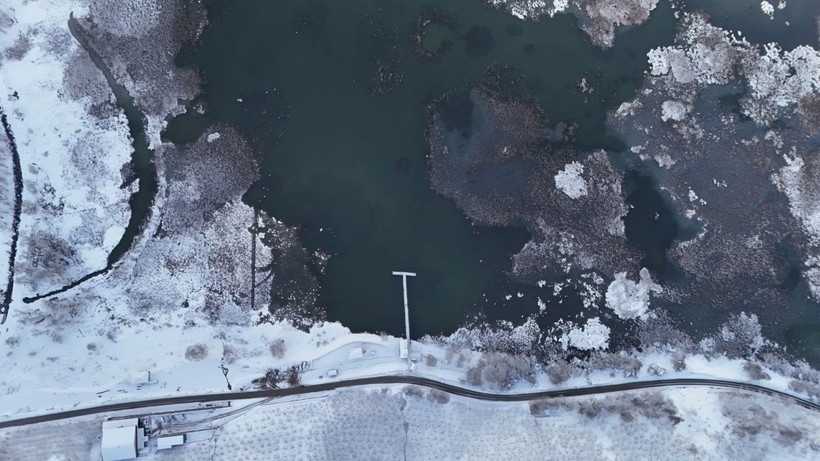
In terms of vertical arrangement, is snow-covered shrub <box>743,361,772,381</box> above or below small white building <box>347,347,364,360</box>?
below

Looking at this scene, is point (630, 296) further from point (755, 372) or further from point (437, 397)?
point (437, 397)

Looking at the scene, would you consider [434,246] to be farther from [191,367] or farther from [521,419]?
[191,367]

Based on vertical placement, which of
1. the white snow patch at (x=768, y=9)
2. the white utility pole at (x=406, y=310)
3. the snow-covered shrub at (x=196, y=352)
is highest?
the white snow patch at (x=768, y=9)

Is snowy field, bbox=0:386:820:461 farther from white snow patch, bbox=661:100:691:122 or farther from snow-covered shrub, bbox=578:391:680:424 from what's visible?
white snow patch, bbox=661:100:691:122

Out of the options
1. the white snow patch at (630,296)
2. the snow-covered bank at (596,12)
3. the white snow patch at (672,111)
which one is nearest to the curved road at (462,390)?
the white snow patch at (630,296)

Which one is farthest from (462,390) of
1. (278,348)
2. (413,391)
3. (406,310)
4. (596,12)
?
(596,12)

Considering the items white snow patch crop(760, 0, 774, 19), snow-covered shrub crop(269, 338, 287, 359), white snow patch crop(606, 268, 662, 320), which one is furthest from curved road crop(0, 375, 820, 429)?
white snow patch crop(760, 0, 774, 19)

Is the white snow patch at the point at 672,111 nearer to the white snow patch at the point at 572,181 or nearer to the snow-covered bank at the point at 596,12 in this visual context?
the snow-covered bank at the point at 596,12
